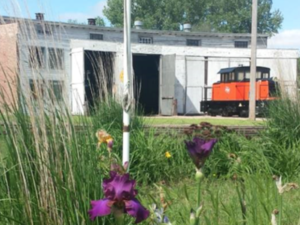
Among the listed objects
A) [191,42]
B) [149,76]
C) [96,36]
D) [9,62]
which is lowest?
[9,62]

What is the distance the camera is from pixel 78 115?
2928 millimetres

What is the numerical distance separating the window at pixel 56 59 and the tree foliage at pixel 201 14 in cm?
5928

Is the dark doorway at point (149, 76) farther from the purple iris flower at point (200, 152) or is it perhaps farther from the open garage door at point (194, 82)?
the purple iris flower at point (200, 152)

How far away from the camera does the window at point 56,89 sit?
7.65 ft

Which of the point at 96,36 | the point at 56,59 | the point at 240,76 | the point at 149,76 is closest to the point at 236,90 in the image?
the point at 240,76

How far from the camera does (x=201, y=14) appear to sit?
6438cm

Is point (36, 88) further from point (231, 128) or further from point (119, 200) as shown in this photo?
point (231, 128)

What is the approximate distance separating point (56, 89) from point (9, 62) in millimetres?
334

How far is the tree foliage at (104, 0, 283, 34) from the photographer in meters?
61.7

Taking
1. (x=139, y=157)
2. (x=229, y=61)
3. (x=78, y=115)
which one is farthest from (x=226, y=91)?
(x=78, y=115)

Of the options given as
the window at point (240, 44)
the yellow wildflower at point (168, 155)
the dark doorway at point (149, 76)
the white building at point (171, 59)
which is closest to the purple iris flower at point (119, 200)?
the yellow wildflower at point (168, 155)

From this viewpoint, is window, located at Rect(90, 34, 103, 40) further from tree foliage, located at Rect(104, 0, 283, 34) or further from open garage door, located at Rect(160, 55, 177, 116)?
tree foliage, located at Rect(104, 0, 283, 34)

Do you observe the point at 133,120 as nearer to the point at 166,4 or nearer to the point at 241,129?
the point at 241,129

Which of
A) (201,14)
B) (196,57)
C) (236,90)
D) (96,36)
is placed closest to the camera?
(236,90)
